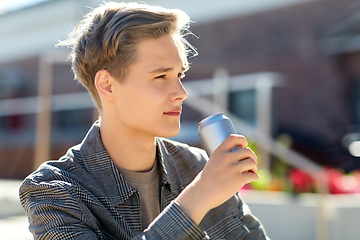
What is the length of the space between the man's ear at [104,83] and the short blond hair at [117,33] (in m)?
0.02

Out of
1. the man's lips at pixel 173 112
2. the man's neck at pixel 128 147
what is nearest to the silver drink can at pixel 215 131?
the man's lips at pixel 173 112

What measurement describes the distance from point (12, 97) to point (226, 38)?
8.12 m

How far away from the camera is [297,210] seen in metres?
3.54

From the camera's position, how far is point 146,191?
1512 mm

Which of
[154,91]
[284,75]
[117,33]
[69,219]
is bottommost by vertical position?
[69,219]

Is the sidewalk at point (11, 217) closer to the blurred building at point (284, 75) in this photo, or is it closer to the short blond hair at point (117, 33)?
the short blond hair at point (117, 33)

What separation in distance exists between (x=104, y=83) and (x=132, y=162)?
310 millimetres

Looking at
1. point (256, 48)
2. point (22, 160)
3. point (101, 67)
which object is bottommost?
point (22, 160)

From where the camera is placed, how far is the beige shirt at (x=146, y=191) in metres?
1.48

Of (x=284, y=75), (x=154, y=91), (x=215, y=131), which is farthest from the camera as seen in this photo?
(x=284, y=75)

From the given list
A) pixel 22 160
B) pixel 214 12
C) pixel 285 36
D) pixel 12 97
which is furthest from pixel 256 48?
pixel 12 97

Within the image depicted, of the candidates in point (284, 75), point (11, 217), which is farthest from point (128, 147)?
point (284, 75)

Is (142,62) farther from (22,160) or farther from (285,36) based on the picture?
(22,160)

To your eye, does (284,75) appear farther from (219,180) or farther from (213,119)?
(219,180)
